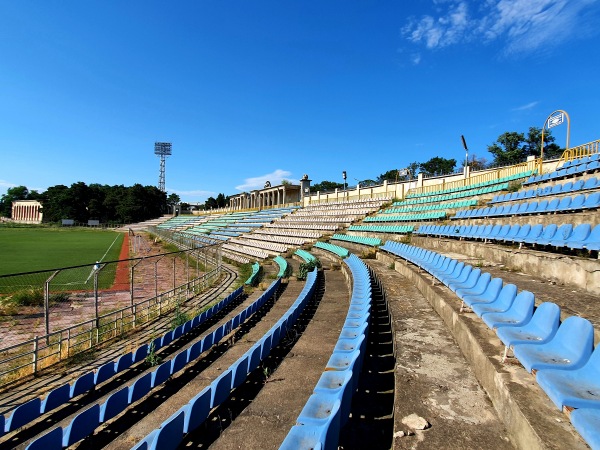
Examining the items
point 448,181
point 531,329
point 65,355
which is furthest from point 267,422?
point 448,181

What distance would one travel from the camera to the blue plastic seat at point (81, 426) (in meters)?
3.43

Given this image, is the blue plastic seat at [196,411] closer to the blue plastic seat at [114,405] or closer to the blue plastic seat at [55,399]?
the blue plastic seat at [114,405]

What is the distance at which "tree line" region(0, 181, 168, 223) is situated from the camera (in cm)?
8109

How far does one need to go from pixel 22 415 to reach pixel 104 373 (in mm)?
1212

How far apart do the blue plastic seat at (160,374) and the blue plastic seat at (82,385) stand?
1090mm

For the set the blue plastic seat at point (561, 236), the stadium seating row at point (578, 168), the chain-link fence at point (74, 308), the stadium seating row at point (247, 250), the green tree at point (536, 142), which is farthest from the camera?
the green tree at point (536, 142)

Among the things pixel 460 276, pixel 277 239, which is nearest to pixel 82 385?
pixel 460 276

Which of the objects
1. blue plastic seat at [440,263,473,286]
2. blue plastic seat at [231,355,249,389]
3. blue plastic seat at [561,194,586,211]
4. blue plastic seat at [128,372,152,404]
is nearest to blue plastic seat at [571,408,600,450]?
blue plastic seat at [231,355,249,389]

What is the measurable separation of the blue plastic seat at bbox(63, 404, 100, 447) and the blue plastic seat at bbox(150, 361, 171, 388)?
947 millimetres

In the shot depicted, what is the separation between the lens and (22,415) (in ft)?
13.6

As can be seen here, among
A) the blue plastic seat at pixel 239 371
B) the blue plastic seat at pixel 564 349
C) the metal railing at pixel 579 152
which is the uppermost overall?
the metal railing at pixel 579 152

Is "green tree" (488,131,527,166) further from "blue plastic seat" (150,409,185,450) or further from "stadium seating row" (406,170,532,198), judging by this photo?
"blue plastic seat" (150,409,185,450)

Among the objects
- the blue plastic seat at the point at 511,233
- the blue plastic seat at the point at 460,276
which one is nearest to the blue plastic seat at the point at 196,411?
the blue plastic seat at the point at 460,276

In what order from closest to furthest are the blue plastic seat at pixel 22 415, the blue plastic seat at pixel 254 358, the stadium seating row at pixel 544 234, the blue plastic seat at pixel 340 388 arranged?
the blue plastic seat at pixel 340 388 → the blue plastic seat at pixel 22 415 → the blue plastic seat at pixel 254 358 → the stadium seating row at pixel 544 234
